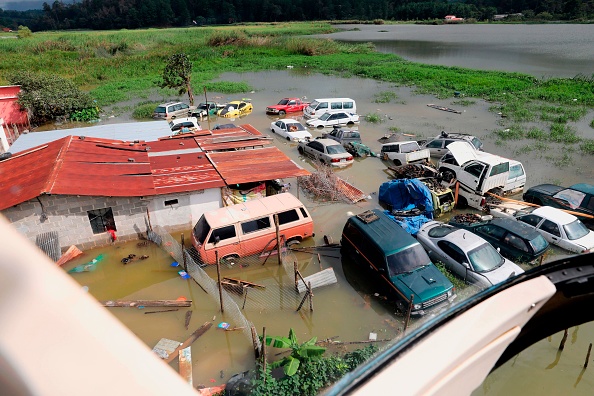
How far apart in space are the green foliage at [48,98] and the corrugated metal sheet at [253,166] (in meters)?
19.5

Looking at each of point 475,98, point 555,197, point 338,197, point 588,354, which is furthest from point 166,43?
point 588,354

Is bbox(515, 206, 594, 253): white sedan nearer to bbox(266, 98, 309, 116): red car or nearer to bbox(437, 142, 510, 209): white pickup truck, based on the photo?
bbox(437, 142, 510, 209): white pickup truck

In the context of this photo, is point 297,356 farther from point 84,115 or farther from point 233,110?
point 84,115

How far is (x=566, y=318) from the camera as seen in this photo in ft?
8.64

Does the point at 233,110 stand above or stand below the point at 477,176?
below

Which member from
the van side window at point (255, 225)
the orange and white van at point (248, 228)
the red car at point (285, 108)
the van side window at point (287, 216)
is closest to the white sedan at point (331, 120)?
the red car at point (285, 108)

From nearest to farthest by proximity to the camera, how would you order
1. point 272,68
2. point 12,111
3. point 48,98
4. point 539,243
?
point 539,243
point 12,111
point 48,98
point 272,68

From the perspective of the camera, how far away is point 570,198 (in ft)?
43.5

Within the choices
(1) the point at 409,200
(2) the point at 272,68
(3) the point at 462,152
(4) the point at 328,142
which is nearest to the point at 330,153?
(4) the point at 328,142

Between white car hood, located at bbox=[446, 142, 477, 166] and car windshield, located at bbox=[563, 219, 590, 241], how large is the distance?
445cm

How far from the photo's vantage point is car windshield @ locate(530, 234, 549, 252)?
35.1 ft

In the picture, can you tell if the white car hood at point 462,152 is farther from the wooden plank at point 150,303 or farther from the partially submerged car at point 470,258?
the wooden plank at point 150,303

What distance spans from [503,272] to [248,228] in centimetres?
696

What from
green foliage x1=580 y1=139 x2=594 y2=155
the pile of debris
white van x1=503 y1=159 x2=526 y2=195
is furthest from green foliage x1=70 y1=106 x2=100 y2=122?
green foliage x1=580 y1=139 x2=594 y2=155
